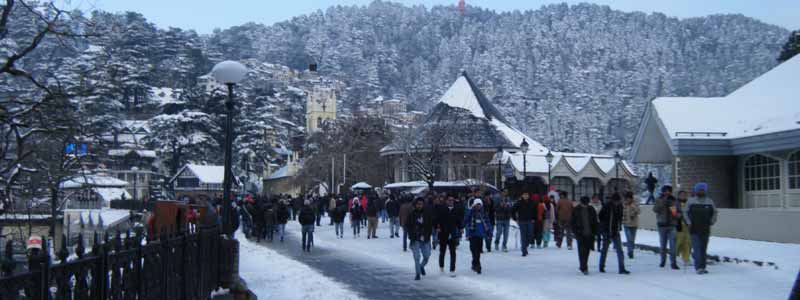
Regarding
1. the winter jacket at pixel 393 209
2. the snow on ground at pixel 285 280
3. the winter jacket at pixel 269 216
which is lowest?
the snow on ground at pixel 285 280

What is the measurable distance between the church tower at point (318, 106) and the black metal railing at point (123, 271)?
370ft

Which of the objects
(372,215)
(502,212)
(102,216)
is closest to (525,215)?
(502,212)

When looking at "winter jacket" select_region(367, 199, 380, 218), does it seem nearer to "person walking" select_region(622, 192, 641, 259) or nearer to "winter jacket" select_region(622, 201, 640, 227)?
"person walking" select_region(622, 192, 641, 259)

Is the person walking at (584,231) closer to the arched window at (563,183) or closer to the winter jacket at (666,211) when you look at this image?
the winter jacket at (666,211)

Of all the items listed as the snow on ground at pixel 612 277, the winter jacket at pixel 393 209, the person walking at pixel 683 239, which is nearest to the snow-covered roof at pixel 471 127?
the winter jacket at pixel 393 209

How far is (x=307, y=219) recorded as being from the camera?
2453 centimetres

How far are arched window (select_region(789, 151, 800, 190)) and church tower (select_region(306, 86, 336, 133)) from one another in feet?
331

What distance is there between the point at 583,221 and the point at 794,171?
12005 millimetres

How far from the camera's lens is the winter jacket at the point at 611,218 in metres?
16.2

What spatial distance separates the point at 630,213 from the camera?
17516 millimetres

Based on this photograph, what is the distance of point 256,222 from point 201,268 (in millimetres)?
19692

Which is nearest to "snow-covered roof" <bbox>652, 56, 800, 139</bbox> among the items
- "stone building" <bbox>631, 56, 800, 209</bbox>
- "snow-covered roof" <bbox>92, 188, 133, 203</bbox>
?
"stone building" <bbox>631, 56, 800, 209</bbox>

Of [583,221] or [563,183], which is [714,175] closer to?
[583,221]

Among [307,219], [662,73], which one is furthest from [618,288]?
[662,73]
